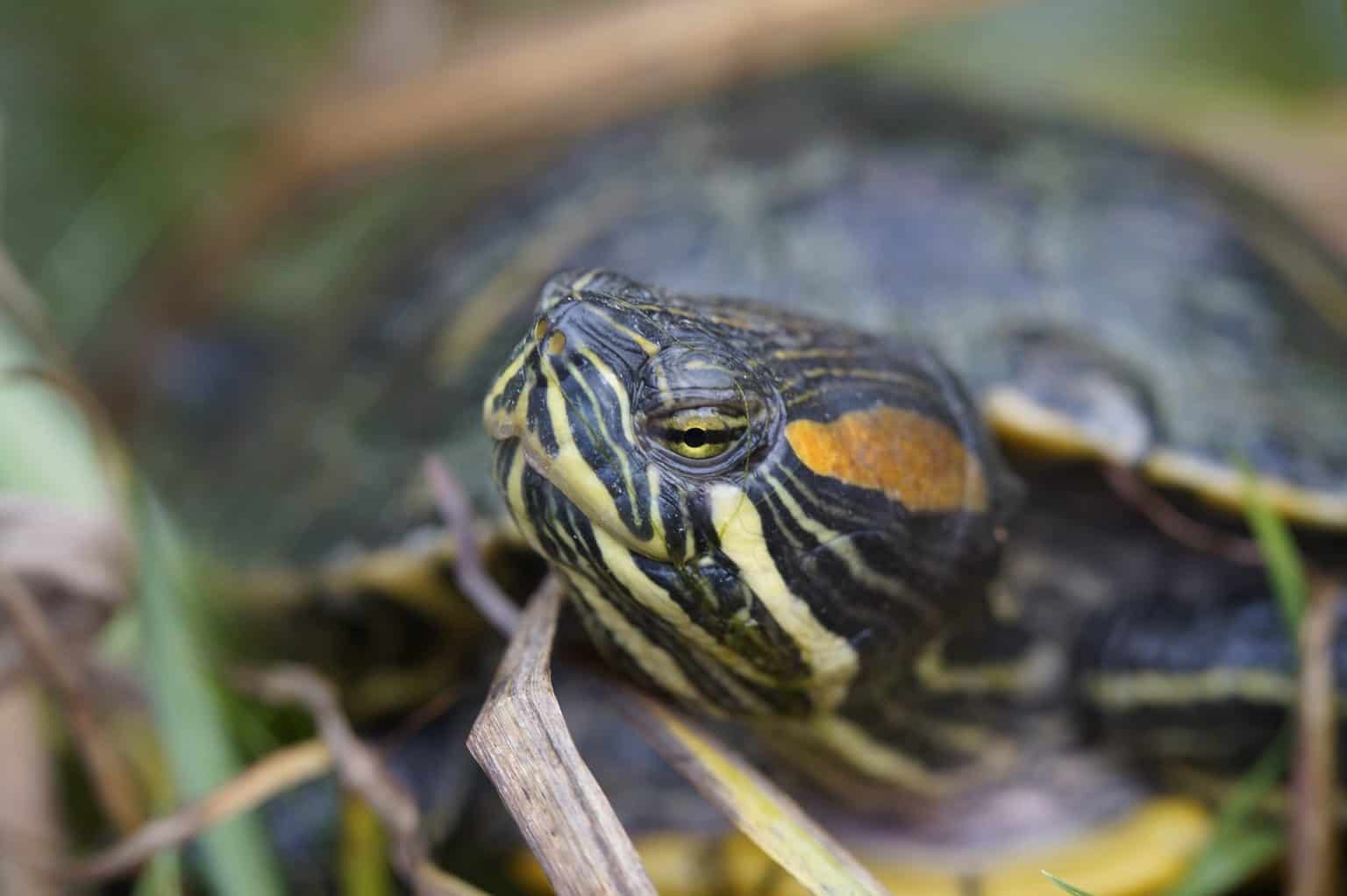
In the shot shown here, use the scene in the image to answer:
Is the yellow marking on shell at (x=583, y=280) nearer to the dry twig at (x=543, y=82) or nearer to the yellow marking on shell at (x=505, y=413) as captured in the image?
the yellow marking on shell at (x=505, y=413)

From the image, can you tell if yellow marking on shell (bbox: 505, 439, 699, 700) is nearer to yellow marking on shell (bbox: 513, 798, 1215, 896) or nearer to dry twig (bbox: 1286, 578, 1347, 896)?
yellow marking on shell (bbox: 513, 798, 1215, 896)

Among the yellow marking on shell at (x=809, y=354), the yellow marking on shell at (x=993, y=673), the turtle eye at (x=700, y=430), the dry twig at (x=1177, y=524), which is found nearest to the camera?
the turtle eye at (x=700, y=430)

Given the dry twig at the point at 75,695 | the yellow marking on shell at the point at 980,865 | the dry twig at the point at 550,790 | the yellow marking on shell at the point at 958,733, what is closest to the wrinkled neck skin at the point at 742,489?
the dry twig at the point at 550,790

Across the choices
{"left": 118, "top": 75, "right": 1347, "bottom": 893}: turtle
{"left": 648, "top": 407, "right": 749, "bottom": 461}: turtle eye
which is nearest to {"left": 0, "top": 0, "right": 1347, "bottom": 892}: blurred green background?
{"left": 118, "top": 75, "right": 1347, "bottom": 893}: turtle

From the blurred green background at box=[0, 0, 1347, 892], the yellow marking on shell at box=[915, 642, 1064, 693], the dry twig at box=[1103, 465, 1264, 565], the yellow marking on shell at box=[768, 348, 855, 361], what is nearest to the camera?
the yellow marking on shell at box=[768, 348, 855, 361]

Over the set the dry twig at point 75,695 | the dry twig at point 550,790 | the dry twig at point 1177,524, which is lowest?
the dry twig at point 75,695

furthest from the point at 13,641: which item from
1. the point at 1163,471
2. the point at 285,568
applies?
the point at 1163,471

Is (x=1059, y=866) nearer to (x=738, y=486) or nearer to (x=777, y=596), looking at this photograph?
(x=777, y=596)
